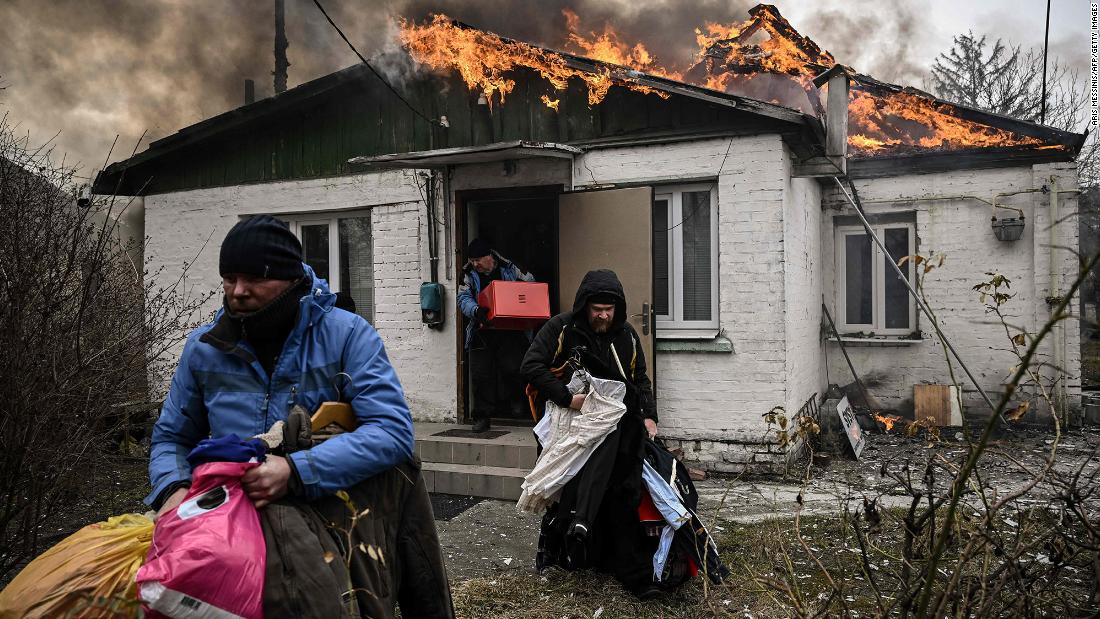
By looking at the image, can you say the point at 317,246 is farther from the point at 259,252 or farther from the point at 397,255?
the point at 259,252

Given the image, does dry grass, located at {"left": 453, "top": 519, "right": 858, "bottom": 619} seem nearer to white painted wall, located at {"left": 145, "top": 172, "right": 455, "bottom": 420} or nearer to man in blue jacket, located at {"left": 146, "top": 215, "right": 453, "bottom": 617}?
man in blue jacket, located at {"left": 146, "top": 215, "right": 453, "bottom": 617}

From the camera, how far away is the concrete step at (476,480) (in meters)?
6.66

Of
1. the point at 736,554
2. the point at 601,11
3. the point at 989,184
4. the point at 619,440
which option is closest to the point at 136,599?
the point at 619,440

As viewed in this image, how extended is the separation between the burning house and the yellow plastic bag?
5.74 meters

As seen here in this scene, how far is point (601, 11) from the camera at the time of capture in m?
9.53

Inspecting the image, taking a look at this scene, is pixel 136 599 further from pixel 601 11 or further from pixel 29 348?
Answer: pixel 601 11

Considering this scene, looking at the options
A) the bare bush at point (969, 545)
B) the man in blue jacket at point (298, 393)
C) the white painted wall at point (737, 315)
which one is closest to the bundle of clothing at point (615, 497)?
the bare bush at point (969, 545)

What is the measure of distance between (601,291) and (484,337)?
11.5 ft

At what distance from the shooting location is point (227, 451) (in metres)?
1.82

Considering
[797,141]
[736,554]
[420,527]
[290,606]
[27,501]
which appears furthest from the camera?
[797,141]

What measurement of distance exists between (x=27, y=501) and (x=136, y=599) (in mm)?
3357

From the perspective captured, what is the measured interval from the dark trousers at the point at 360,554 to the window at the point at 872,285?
31.8 feet

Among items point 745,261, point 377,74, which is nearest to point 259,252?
point 745,261

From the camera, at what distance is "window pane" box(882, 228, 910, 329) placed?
10531 millimetres
